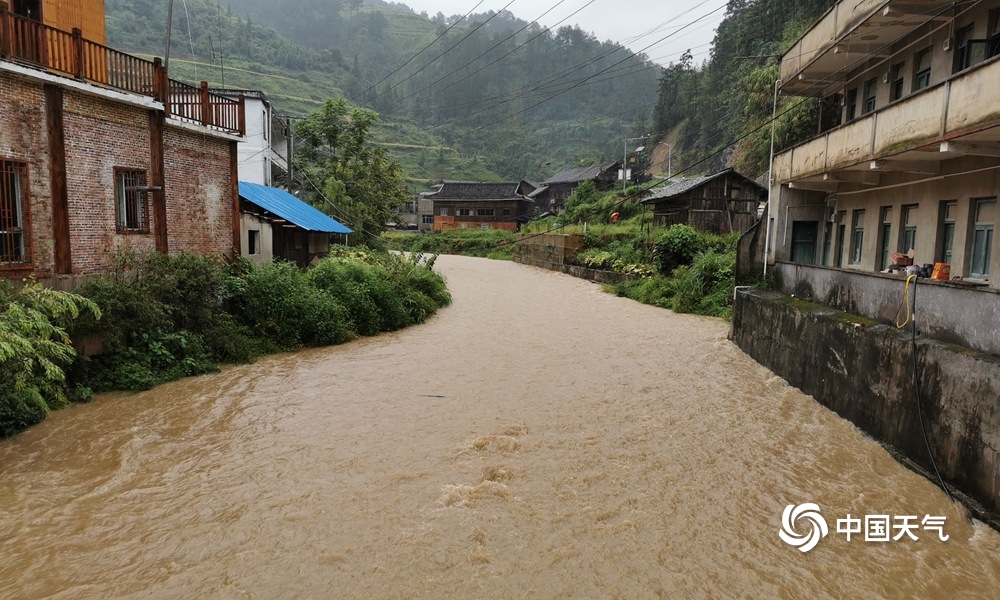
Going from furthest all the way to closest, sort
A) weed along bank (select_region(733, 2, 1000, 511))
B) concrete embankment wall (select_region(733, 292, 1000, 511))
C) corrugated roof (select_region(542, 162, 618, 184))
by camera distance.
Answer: corrugated roof (select_region(542, 162, 618, 184)) → weed along bank (select_region(733, 2, 1000, 511)) → concrete embankment wall (select_region(733, 292, 1000, 511))

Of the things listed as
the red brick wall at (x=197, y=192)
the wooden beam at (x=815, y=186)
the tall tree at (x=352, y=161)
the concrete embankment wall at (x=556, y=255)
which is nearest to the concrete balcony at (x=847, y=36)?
the wooden beam at (x=815, y=186)

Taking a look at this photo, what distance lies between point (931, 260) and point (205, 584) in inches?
549

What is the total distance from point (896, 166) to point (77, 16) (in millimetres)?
17799

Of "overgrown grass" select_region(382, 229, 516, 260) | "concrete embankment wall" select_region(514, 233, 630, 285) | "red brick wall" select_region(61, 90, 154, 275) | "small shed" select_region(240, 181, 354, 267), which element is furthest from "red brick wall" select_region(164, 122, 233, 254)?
"overgrown grass" select_region(382, 229, 516, 260)

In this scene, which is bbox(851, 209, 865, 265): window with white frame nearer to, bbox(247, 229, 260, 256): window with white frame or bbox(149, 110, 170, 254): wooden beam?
bbox(149, 110, 170, 254): wooden beam

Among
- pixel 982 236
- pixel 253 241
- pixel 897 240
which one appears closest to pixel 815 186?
pixel 897 240

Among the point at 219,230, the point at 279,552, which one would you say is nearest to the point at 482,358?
the point at 219,230

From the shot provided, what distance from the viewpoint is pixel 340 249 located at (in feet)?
85.3

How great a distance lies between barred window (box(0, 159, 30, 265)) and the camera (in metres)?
10.3

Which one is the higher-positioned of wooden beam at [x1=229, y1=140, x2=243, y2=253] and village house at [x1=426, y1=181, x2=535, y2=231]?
village house at [x1=426, y1=181, x2=535, y2=231]

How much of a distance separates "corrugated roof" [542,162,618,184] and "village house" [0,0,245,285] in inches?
1836

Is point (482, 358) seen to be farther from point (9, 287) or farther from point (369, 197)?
point (369, 197)

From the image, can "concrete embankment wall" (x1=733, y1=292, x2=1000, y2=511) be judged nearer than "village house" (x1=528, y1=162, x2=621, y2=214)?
Yes

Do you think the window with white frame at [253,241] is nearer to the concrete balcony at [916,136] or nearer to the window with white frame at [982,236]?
the concrete balcony at [916,136]
